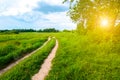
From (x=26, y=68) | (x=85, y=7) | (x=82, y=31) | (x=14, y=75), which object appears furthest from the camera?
(x=82, y=31)

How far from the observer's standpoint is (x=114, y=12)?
35.7 m

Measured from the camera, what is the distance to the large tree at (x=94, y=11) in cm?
3507

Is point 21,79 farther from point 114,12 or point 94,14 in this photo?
point 94,14

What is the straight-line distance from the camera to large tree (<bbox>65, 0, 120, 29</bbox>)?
Answer: 35.1 meters

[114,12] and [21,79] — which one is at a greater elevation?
[114,12]

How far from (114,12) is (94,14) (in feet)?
27.6

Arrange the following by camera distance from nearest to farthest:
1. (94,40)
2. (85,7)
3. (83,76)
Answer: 1. (83,76)
2. (94,40)
3. (85,7)

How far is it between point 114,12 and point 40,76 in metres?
21.0

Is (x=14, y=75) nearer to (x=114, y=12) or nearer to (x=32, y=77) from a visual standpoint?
(x=32, y=77)

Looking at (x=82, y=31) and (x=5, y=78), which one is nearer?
(x=5, y=78)

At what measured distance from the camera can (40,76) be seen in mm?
18453

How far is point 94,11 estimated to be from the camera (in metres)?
43.1

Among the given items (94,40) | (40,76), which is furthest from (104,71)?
(94,40)

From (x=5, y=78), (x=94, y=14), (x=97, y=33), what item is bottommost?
(x=5, y=78)
